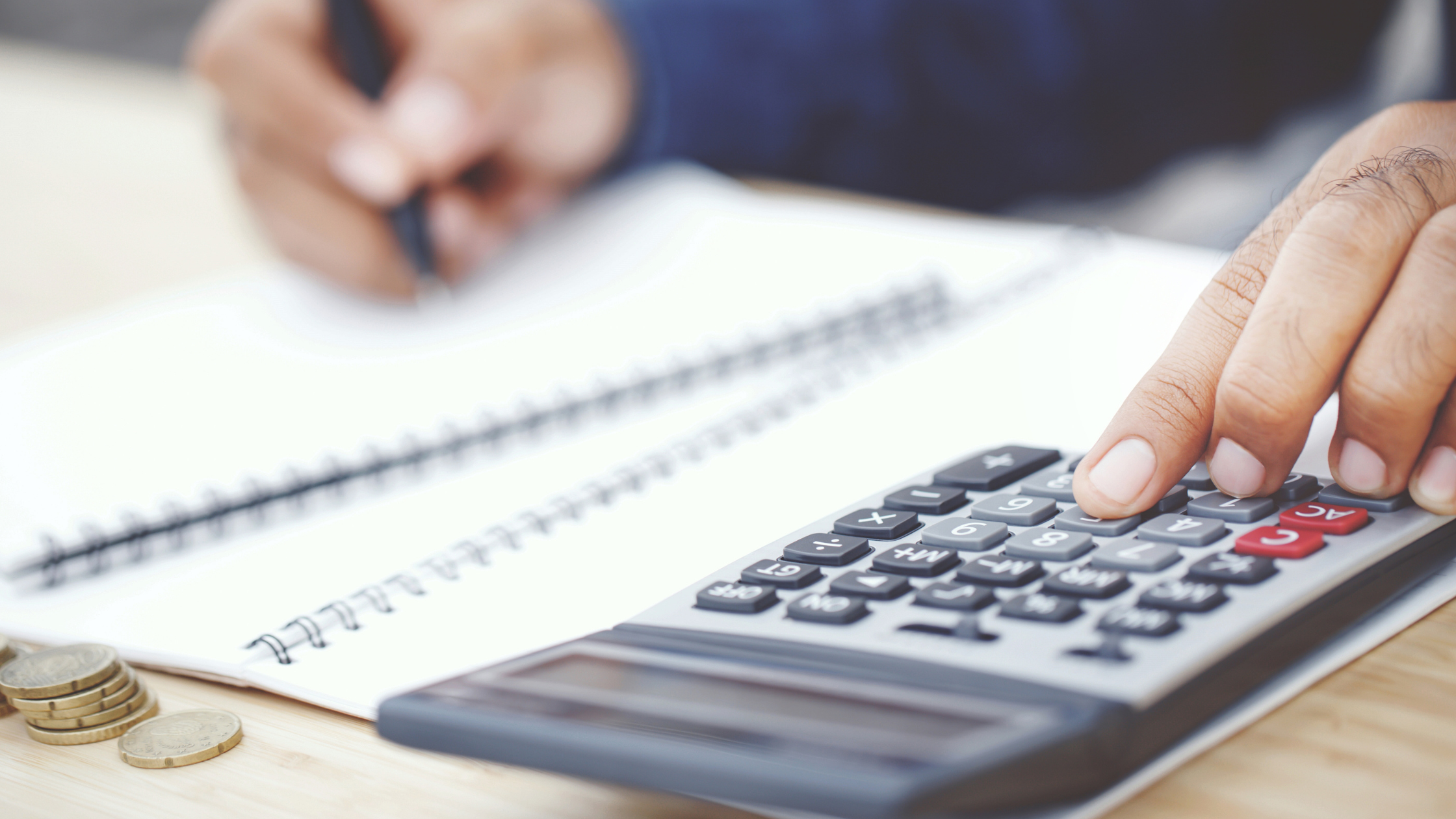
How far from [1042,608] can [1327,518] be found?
0.27 feet

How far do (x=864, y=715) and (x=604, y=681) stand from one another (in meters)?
0.06

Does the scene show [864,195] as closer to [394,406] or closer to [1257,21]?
[1257,21]

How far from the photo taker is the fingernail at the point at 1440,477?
0.28 m

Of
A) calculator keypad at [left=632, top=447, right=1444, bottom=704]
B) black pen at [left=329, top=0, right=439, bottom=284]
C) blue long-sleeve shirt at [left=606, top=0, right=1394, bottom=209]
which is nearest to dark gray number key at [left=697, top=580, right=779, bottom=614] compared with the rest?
calculator keypad at [left=632, top=447, right=1444, bottom=704]

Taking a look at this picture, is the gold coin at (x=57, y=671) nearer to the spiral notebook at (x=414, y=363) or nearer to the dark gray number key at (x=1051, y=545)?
the spiral notebook at (x=414, y=363)

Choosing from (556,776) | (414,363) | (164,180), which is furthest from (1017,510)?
(164,180)

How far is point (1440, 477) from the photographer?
0.28 meters

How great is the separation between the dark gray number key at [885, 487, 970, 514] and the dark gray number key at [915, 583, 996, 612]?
0.06m

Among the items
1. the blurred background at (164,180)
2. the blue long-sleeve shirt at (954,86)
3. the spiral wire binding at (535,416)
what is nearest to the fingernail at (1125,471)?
the blurred background at (164,180)

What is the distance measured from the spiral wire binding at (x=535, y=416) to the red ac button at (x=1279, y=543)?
28 cm

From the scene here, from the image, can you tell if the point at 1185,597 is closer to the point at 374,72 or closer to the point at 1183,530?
the point at 1183,530

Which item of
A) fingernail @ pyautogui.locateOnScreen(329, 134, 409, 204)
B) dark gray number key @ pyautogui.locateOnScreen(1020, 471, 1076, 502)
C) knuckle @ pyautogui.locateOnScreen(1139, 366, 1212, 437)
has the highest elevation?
fingernail @ pyautogui.locateOnScreen(329, 134, 409, 204)

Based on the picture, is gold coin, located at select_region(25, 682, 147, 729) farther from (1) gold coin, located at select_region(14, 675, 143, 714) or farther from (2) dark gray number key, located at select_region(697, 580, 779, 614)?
(2) dark gray number key, located at select_region(697, 580, 779, 614)

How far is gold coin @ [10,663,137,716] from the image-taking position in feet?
0.93
